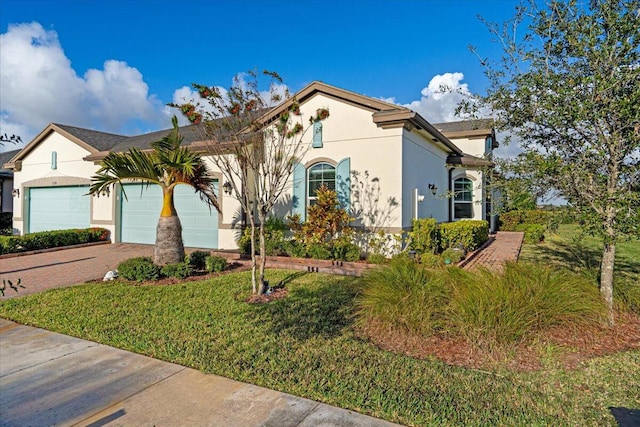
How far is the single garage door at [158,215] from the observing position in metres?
14.0

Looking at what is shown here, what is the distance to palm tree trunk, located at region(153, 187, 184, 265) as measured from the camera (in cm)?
930

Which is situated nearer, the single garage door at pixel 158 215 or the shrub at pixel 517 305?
the shrub at pixel 517 305

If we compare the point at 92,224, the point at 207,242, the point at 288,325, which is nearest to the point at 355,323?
the point at 288,325

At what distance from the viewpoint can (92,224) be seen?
16.6 metres

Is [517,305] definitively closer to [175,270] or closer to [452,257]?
[452,257]

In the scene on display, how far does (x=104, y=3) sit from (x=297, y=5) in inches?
221

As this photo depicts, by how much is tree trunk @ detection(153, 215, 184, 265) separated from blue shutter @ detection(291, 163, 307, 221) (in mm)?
4084

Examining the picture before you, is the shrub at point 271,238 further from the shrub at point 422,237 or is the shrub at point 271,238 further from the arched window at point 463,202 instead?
the arched window at point 463,202

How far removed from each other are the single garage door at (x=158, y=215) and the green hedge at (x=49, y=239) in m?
1.04

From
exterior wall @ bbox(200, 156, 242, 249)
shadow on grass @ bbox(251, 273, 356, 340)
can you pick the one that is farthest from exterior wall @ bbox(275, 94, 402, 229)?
shadow on grass @ bbox(251, 273, 356, 340)

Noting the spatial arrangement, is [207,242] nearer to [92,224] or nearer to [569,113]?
[92,224]

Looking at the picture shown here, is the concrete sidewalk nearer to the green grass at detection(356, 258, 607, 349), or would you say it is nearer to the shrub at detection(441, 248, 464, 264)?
the green grass at detection(356, 258, 607, 349)

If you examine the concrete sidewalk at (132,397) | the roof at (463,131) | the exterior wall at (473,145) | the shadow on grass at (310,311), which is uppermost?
the roof at (463,131)

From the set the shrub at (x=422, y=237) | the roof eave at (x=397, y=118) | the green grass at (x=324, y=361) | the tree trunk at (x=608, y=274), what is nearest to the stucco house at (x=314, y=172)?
the roof eave at (x=397, y=118)
